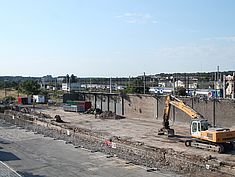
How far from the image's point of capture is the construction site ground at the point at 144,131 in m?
25.6

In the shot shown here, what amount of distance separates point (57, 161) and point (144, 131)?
14.5 metres

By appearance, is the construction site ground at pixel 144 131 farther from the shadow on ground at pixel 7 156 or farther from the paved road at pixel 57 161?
the shadow on ground at pixel 7 156

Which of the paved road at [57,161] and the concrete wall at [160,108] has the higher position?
the concrete wall at [160,108]

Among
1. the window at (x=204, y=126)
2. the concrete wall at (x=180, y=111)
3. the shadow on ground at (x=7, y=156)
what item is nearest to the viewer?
the shadow on ground at (x=7, y=156)

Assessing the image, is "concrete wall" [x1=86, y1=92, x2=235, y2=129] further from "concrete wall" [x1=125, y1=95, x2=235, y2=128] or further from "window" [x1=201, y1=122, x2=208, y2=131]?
"window" [x1=201, y1=122, x2=208, y2=131]

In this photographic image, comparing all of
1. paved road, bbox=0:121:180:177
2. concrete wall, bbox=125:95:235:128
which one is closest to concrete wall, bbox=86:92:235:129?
concrete wall, bbox=125:95:235:128

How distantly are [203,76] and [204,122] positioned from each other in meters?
54.9

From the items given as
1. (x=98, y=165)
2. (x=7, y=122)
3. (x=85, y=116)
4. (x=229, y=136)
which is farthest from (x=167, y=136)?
(x=7, y=122)

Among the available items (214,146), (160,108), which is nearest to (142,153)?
(214,146)

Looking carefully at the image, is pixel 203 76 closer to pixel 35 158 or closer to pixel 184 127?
pixel 184 127

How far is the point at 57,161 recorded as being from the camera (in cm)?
2494

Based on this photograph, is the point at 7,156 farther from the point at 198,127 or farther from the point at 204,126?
the point at 204,126

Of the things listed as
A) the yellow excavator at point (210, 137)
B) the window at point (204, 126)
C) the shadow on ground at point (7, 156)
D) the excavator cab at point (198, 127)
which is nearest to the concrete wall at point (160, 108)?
the yellow excavator at point (210, 137)

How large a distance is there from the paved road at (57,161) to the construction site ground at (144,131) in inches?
200
